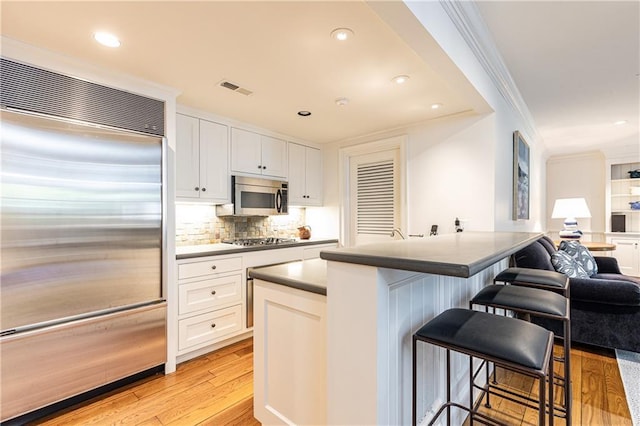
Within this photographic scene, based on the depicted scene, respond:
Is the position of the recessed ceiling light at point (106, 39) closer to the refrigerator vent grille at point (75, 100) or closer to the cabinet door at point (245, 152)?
the refrigerator vent grille at point (75, 100)

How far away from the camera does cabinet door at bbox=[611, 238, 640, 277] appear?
5320mm

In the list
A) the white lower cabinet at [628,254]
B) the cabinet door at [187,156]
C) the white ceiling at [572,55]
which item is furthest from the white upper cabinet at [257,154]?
the white lower cabinet at [628,254]

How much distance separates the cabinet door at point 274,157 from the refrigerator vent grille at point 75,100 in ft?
Result: 4.52

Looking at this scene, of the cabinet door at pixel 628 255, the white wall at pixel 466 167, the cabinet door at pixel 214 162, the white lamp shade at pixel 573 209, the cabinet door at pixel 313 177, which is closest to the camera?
the white wall at pixel 466 167

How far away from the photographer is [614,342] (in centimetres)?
248

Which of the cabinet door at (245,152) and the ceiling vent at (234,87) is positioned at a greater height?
the ceiling vent at (234,87)

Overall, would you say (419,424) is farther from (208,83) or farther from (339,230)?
(339,230)

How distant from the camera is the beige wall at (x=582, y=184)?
5.88 metres

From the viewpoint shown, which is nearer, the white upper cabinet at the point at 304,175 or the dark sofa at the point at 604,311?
the dark sofa at the point at 604,311

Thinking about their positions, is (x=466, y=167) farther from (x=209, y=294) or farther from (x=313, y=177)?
(x=209, y=294)

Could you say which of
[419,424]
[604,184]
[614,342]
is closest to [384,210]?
[614,342]

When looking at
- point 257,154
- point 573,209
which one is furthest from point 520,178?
point 257,154

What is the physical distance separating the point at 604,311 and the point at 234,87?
3.52 m

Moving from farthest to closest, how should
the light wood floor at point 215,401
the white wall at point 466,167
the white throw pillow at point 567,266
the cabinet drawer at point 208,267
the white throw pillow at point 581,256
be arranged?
the white throw pillow at point 581,256
the white wall at point 466,167
the white throw pillow at point 567,266
the cabinet drawer at point 208,267
the light wood floor at point 215,401
